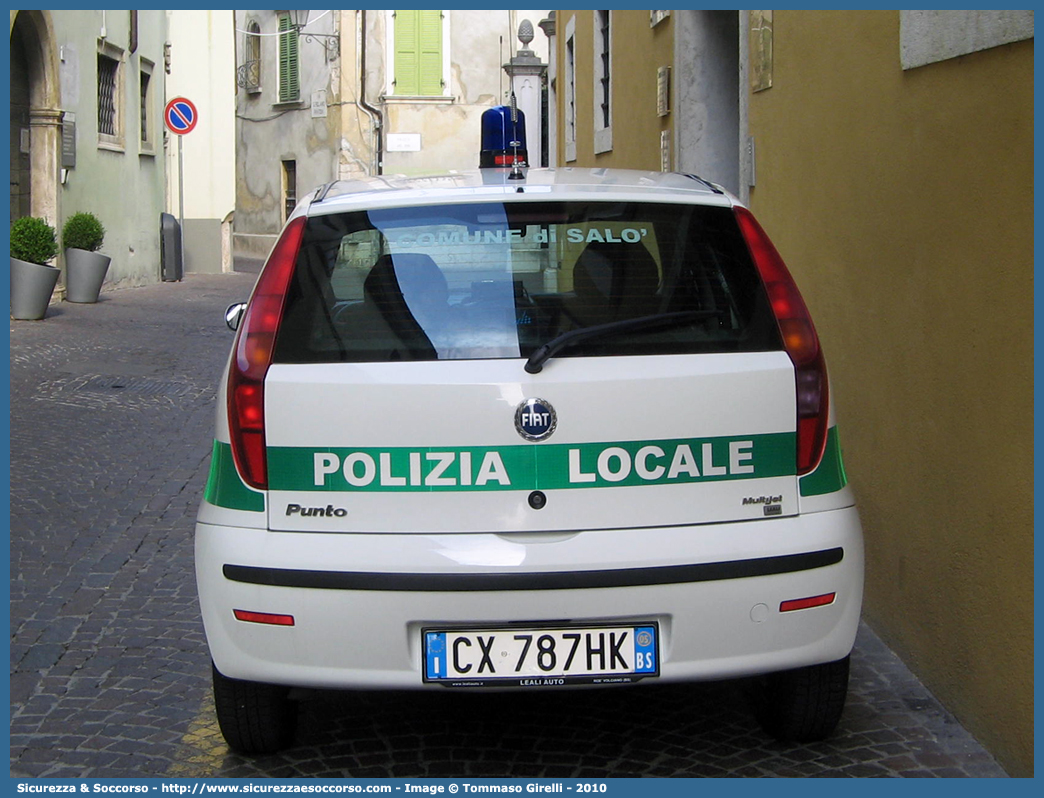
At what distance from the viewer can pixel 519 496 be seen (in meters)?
3.28

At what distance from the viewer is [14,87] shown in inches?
731

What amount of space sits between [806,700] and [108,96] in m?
20.9

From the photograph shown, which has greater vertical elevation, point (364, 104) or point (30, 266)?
point (364, 104)

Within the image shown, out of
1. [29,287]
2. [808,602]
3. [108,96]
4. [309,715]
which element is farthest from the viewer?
[108,96]

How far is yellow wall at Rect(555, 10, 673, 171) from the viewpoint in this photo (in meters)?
11.0

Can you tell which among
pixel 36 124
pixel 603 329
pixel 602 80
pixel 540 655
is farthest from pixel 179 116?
pixel 540 655

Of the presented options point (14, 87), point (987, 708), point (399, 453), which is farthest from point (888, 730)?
point (14, 87)

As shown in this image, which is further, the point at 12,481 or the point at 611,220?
the point at 12,481

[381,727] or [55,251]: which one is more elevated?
[55,251]

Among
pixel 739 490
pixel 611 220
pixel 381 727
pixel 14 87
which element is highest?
pixel 14 87

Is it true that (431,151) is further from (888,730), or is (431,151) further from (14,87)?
(888,730)

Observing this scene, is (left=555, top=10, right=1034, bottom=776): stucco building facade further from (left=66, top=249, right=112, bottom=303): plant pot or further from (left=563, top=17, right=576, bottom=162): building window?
(left=66, top=249, right=112, bottom=303): plant pot

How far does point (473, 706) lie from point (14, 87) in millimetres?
16526

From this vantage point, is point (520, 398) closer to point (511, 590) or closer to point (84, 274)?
point (511, 590)
